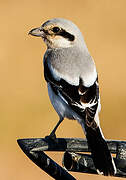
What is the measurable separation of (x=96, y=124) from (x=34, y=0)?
28.6ft

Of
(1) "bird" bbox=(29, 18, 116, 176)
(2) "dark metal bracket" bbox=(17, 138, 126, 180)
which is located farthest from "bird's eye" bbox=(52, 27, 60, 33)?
(2) "dark metal bracket" bbox=(17, 138, 126, 180)

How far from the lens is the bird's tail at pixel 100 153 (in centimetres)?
305

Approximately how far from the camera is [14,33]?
10180 mm

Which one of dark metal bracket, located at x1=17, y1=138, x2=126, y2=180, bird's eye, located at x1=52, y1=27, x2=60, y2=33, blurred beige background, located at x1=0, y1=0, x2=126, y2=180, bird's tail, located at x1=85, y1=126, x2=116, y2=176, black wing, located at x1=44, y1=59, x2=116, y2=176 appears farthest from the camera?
blurred beige background, located at x1=0, y1=0, x2=126, y2=180

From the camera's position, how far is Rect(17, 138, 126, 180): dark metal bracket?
2.76 meters

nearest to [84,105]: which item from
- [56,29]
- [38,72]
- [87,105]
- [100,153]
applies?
[87,105]

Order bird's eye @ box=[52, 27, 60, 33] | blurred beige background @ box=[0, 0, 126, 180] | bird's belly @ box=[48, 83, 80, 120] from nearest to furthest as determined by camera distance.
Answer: bird's belly @ box=[48, 83, 80, 120], bird's eye @ box=[52, 27, 60, 33], blurred beige background @ box=[0, 0, 126, 180]

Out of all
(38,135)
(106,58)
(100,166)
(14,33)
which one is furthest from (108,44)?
(100,166)

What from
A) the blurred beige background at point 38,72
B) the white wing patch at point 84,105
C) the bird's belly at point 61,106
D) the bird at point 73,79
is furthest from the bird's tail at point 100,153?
the blurred beige background at point 38,72

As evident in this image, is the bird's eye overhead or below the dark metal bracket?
overhead

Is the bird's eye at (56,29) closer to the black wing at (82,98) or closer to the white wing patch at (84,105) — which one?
the black wing at (82,98)

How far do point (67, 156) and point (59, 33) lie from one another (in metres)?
1.23

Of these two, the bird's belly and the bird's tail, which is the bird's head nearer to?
the bird's belly

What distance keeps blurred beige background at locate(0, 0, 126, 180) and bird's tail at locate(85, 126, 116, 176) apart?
135 inches
